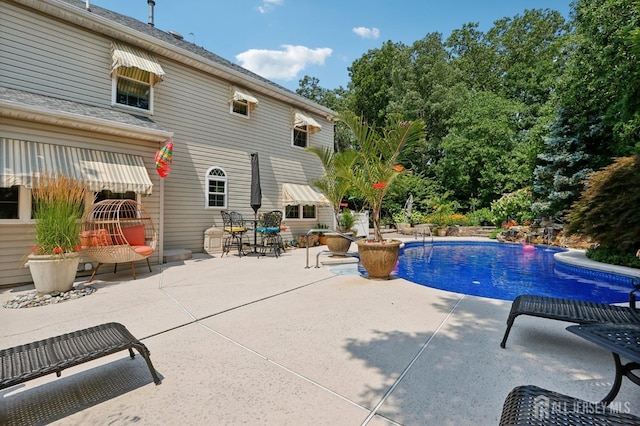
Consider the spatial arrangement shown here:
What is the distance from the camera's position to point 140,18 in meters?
12.4

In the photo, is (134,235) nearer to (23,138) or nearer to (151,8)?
(23,138)

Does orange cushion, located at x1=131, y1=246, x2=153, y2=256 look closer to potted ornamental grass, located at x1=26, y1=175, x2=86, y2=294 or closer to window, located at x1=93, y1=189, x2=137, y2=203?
potted ornamental grass, located at x1=26, y1=175, x2=86, y2=294

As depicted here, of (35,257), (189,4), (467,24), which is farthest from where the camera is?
(467,24)

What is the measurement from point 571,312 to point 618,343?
1.09m

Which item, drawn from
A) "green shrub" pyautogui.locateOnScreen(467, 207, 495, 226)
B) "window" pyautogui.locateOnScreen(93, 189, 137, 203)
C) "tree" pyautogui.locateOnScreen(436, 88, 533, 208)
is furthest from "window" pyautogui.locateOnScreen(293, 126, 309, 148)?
"tree" pyautogui.locateOnScreen(436, 88, 533, 208)

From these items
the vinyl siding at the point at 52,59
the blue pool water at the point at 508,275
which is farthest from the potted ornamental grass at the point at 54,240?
the blue pool water at the point at 508,275

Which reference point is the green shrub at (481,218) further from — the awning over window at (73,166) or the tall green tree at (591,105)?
the awning over window at (73,166)

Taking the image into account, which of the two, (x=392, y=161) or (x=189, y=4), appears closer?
(x=392, y=161)

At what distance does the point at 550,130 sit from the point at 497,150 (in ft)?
18.6

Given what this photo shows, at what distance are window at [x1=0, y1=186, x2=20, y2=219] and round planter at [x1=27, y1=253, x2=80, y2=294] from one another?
1.94 metres

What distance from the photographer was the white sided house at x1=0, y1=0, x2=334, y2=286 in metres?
6.09

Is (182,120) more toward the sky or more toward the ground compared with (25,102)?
more toward the sky

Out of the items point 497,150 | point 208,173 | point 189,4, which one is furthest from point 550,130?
point 189,4

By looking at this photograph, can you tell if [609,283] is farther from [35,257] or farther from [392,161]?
[35,257]
